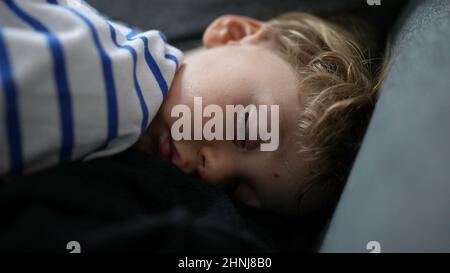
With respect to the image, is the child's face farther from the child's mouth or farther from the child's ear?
the child's ear

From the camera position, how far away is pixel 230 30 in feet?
2.75

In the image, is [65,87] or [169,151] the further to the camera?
[169,151]

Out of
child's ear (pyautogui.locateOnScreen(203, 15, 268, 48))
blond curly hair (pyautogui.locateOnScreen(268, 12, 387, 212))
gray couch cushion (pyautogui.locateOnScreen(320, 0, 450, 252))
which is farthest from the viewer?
child's ear (pyautogui.locateOnScreen(203, 15, 268, 48))

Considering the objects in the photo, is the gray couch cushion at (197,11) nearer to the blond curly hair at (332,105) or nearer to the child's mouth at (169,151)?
the blond curly hair at (332,105)

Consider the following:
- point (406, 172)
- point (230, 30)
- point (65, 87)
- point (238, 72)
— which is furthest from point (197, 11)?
point (406, 172)

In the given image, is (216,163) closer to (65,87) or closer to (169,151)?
(169,151)

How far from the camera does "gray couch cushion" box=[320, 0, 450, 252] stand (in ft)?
1.46

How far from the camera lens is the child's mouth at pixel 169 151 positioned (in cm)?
67

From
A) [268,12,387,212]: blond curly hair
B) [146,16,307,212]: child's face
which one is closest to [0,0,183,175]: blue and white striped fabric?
[146,16,307,212]: child's face

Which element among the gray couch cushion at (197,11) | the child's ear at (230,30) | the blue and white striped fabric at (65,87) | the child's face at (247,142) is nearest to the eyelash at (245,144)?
the child's face at (247,142)

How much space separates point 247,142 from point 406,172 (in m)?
0.24

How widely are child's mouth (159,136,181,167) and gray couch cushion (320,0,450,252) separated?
0.25 meters
